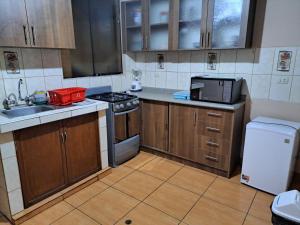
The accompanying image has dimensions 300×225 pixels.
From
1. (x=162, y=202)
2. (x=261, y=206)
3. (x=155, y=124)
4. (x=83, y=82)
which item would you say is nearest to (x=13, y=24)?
(x=83, y=82)

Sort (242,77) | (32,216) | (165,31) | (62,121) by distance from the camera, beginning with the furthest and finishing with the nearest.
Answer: (165,31) → (242,77) → (62,121) → (32,216)

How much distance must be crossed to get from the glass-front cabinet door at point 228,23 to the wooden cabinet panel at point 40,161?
194cm

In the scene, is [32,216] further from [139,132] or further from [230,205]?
[230,205]

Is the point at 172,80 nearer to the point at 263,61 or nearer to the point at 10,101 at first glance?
the point at 263,61

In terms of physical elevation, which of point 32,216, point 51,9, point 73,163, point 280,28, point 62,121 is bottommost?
point 32,216

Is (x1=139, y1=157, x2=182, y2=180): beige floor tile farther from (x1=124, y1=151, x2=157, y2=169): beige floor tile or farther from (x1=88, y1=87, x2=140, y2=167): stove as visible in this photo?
(x1=88, y1=87, x2=140, y2=167): stove

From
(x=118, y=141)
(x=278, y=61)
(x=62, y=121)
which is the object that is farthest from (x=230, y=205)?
(x=62, y=121)

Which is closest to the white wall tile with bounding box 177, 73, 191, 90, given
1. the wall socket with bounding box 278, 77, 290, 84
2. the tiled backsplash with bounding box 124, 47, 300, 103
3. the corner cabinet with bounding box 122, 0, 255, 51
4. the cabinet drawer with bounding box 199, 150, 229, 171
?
the tiled backsplash with bounding box 124, 47, 300, 103

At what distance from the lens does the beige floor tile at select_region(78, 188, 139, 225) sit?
1.94 m

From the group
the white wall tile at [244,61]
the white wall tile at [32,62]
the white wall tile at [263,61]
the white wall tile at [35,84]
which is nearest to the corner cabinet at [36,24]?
the white wall tile at [32,62]

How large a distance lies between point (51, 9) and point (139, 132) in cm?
186

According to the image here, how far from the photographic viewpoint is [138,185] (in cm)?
242

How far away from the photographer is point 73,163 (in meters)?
2.26

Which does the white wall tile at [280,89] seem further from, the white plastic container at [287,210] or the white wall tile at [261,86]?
the white plastic container at [287,210]
